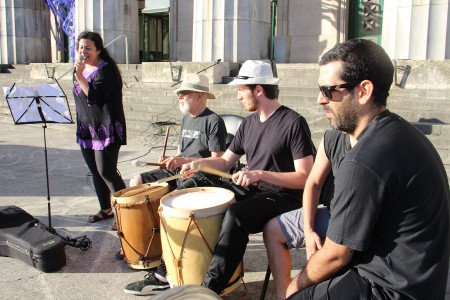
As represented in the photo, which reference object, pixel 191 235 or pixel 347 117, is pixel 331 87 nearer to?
pixel 347 117

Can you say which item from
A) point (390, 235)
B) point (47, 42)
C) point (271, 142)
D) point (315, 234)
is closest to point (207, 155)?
point (271, 142)

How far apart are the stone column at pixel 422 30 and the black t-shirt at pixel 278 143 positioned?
6.40 metres

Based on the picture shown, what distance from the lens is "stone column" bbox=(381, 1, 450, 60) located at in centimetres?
824

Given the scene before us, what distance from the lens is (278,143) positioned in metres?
3.04

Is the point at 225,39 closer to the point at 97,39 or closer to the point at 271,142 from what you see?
the point at 97,39

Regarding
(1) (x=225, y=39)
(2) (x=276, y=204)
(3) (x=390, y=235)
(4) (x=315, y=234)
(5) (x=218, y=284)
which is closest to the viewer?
(3) (x=390, y=235)

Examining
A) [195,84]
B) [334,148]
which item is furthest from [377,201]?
[195,84]

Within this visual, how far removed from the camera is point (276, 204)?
114 inches

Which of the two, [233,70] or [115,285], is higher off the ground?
[233,70]

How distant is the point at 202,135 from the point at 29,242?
1.60 m

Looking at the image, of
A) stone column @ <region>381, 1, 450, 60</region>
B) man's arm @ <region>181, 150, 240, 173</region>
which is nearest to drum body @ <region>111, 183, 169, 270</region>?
man's arm @ <region>181, 150, 240, 173</region>

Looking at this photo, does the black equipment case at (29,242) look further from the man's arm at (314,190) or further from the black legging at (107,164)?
the man's arm at (314,190)

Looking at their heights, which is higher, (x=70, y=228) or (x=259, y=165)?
(x=259, y=165)

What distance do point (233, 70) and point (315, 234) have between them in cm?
816
